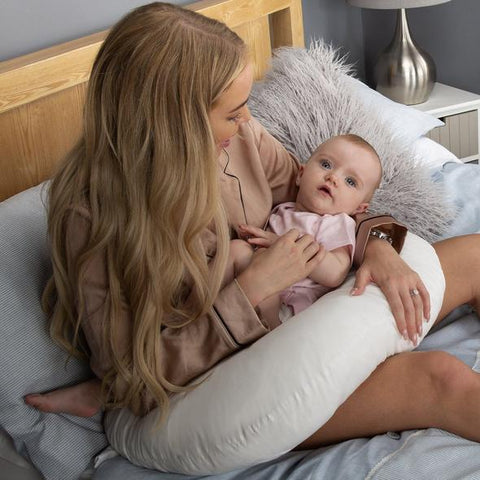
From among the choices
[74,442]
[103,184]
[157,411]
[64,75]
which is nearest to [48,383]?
[74,442]

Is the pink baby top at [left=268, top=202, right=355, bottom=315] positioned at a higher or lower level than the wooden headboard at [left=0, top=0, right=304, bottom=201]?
lower

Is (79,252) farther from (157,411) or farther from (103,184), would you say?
(157,411)

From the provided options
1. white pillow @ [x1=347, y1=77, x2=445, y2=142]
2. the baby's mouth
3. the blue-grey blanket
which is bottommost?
the blue-grey blanket

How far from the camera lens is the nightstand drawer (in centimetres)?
268

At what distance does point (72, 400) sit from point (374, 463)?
1.73 feet

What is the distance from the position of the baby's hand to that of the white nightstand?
1319 mm

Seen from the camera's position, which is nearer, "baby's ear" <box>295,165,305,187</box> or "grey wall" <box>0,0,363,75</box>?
"baby's ear" <box>295,165,305,187</box>

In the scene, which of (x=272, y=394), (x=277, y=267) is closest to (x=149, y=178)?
(x=277, y=267)

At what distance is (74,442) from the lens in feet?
4.60

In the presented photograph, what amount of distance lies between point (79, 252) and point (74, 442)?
1.14 ft

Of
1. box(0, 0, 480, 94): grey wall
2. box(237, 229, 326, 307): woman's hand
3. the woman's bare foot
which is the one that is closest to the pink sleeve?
box(237, 229, 326, 307): woman's hand

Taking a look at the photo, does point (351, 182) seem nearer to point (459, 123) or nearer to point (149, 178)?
point (149, 178)

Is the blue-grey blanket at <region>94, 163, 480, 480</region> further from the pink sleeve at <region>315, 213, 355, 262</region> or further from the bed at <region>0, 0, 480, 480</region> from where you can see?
the pink sleeve at <region>315, 213, 355, 262</region>

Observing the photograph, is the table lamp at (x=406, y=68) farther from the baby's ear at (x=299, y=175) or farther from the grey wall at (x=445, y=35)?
the baby's ear at (x=299, y=175)
